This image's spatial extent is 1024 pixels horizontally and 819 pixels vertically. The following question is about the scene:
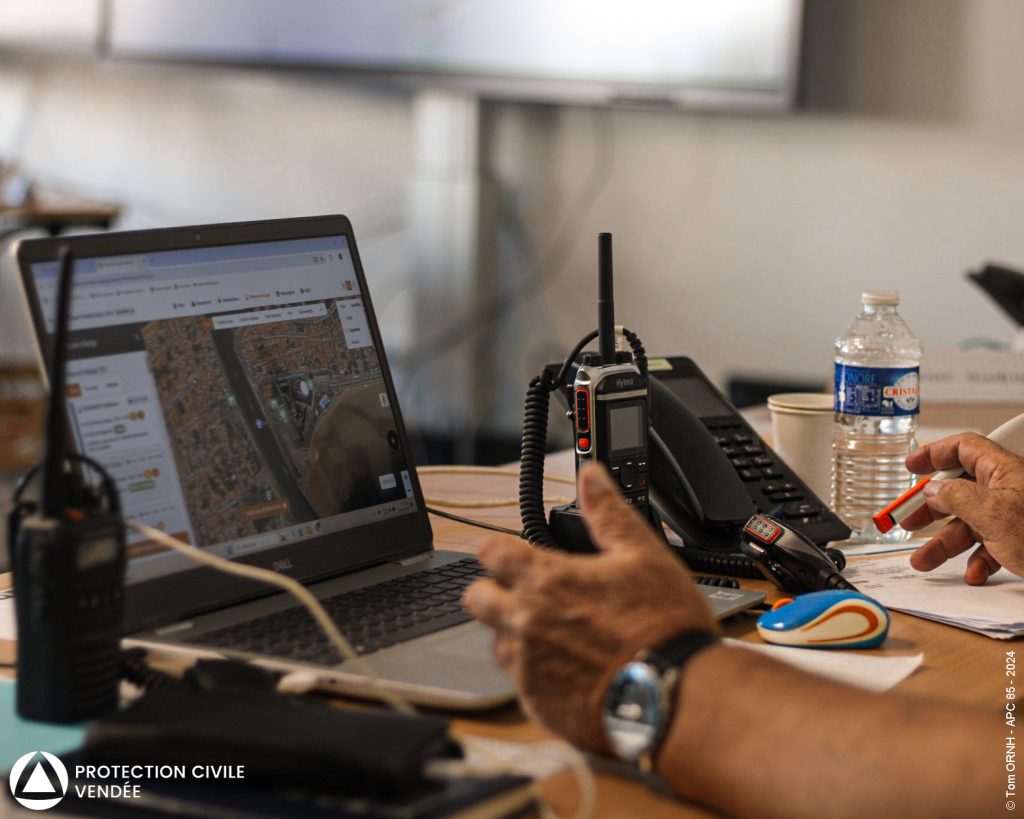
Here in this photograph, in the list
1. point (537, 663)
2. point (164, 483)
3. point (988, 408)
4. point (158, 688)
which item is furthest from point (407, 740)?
point (988, 408)

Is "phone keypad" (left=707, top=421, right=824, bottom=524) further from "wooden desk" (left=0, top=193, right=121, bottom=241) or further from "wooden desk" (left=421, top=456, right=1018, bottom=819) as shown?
"wooden desk" (left=0, top=193, right=121, bottom=241)

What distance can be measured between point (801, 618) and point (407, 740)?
407mm

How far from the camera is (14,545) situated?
773mm

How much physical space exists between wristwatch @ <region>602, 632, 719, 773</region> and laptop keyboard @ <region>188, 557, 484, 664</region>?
213 millimetres

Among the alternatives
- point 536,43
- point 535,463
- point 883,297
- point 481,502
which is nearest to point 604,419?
point 535,463

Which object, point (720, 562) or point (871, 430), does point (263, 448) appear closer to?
point (720, 562)

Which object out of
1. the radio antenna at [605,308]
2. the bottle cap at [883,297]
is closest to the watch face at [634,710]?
the radio antenna at [605,308]

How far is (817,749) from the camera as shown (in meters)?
0.69

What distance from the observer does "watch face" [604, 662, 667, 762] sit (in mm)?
726

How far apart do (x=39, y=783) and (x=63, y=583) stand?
116 millimetres

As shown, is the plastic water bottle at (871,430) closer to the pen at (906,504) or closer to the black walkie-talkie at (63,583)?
the pen at (906,504)

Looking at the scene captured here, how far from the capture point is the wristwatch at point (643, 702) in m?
0.73

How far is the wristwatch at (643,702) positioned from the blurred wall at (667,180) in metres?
2.71

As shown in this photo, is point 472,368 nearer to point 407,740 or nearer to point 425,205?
point 425,205
